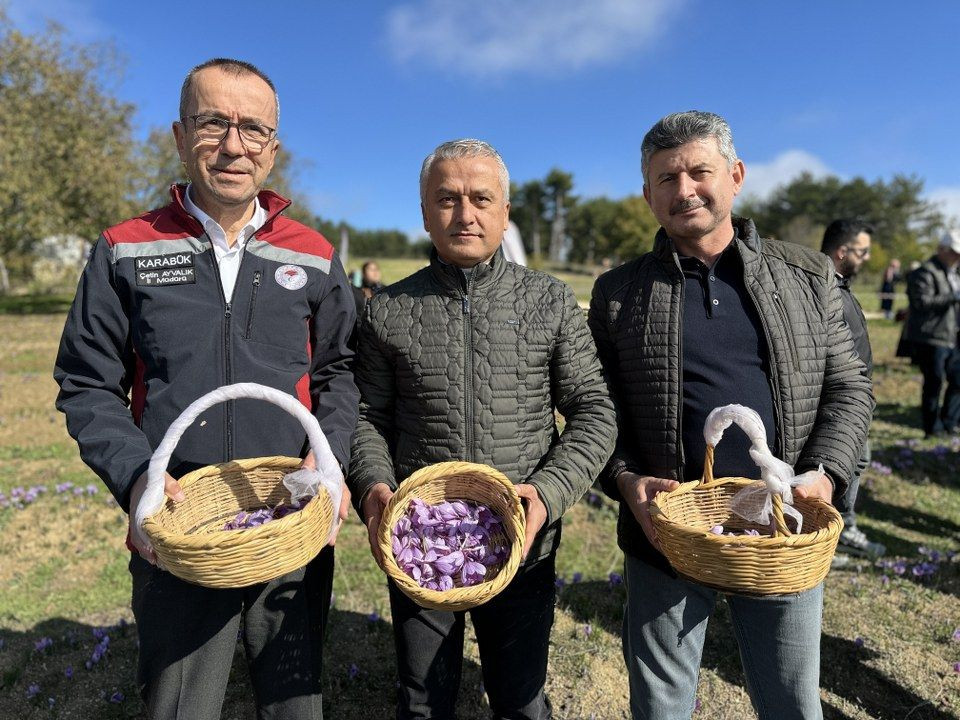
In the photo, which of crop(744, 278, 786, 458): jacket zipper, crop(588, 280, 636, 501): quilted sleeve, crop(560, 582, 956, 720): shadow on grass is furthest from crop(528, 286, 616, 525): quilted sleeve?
crop(560, 582, 956, 720): shadow on grass

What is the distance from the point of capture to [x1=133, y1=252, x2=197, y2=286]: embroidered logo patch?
6.87 ft

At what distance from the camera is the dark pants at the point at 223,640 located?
2.13 metres

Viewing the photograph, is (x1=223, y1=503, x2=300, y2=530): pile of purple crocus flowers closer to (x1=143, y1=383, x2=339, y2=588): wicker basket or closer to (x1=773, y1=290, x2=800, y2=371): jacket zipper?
(x1=143, y1=383, x2=339, y2=588): wicker basket

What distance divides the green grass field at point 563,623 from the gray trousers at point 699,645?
1204 mm

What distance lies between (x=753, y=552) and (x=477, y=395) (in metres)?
1.04

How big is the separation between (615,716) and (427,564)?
6.58 ft

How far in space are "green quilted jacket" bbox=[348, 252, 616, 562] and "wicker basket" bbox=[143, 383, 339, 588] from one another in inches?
12.9

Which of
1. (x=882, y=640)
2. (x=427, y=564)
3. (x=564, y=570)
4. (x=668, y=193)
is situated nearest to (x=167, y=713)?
(x=427, y=564)

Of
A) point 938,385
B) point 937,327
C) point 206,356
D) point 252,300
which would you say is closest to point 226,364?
point 206,356

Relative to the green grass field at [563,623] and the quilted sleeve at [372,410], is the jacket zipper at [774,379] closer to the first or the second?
the quilted sleeve at [372,410]

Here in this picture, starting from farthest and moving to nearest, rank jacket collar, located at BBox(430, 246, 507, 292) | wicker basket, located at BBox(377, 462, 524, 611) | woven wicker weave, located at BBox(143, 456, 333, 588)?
jacket collar, located at BBox(430, 246, 507, 292) → wicker basket, located at BBox(377, 462, 524, 611) → woven wicker weave, located at BBox(143, 456, 333, 588)

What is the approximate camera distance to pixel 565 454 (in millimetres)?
2309

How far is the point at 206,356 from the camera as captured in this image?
6.88 ft

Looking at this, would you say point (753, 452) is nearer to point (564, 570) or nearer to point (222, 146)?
point (222, 146)
